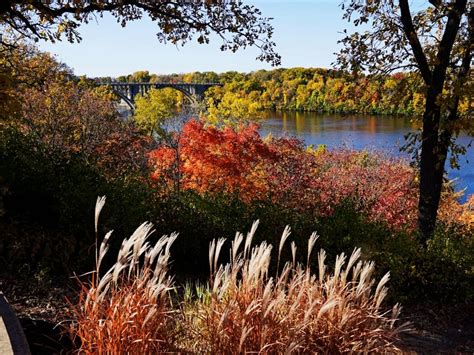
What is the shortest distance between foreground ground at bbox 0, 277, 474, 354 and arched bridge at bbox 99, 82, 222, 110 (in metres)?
28.7

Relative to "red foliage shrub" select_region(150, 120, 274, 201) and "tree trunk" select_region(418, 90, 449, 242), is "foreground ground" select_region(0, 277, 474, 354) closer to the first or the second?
"tree trunk" select_region(418, 90, 449, 242)

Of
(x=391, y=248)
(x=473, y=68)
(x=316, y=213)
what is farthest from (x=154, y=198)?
(x=473, y=68)

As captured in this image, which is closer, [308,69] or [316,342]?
[316,342]

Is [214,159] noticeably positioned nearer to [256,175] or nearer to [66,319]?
[256,175]

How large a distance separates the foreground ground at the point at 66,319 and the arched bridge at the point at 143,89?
2875 cm

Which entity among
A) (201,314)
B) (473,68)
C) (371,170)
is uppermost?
(473,68)

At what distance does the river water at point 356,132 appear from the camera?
29.6 metres

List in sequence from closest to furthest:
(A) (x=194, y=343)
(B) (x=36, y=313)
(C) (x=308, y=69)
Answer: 1. (A) (x=194, y=343)
2. (B) (x=36, y=313)
3. (C) (x=308, y=69)

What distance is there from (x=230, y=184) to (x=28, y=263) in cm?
726

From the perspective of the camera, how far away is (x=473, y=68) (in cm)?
705

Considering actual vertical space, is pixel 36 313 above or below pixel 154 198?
below

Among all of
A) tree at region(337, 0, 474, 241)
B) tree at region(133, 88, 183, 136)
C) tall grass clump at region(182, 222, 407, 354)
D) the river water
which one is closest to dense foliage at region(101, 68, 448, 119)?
the river water

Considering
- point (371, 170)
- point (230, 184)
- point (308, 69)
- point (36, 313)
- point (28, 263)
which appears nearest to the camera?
point (36, 313)

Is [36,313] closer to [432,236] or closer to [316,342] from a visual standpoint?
[316,342]
